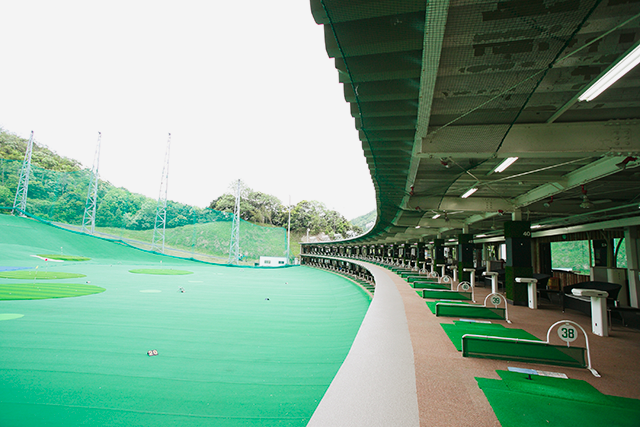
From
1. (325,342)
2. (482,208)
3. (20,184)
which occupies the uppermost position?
(20,184)

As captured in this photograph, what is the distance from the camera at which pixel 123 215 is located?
40.1 meters

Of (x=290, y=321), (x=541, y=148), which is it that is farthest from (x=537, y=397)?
(x=290, y=321)

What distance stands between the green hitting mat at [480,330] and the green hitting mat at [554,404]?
171 centimetres

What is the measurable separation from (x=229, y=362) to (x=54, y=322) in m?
6.64

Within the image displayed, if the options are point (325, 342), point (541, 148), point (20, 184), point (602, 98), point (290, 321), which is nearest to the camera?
point (602, 98)

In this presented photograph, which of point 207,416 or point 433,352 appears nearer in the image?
point 433,352

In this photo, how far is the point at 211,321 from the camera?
35.6 feet

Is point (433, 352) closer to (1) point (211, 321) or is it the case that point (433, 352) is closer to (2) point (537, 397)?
(2) point (537, 397)

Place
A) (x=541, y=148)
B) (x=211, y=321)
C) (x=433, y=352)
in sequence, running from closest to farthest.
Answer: (x=433, y=352)
(x=541, y=148)
(x=211, y=321)

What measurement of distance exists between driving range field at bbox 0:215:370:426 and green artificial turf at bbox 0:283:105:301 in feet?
0.16

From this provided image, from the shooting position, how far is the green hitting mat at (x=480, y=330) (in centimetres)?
505

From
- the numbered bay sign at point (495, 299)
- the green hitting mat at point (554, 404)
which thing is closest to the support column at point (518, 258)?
the numbered bay sign at point (495, 299)

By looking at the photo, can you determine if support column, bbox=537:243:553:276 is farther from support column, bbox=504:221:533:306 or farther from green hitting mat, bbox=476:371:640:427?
green hitting mat, bbox=476:371:640:427

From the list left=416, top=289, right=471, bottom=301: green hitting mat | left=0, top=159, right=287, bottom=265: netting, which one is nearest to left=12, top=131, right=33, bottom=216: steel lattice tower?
left=0, top=159, right=287, bottom=265: netting
